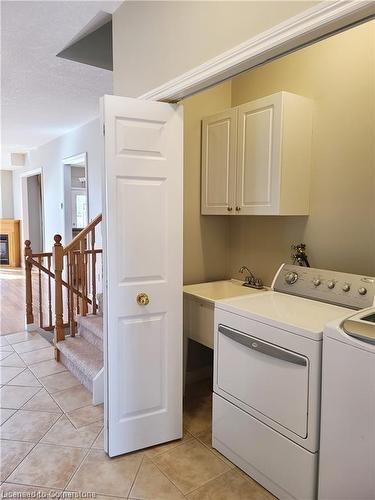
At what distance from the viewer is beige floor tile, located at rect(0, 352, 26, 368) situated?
138 inches

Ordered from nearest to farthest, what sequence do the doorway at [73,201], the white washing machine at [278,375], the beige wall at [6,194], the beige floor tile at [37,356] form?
the white washing machine at [278,375] → the beige floor tile at [37,356] → the doorway at [73,201] → the beige wall at [6,194]

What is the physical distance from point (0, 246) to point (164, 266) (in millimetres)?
8666

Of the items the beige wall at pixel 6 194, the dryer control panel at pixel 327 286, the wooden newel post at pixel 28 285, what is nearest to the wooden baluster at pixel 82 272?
the wooden newel post at pixel 28 285

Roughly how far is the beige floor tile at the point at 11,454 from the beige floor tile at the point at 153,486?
2.34 ft

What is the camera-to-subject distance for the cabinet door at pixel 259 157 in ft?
7.78

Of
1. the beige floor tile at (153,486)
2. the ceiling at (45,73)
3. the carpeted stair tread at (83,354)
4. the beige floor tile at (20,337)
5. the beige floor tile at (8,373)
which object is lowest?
the beige floor tile at (8,373)

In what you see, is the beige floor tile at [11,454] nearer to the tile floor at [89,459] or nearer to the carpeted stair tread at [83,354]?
the tile floor at [89,459]

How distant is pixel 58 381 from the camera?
3.18 meters

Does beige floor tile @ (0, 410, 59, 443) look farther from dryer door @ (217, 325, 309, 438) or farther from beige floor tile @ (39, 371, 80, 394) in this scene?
dryer door @ (217, 325, 309, 438)

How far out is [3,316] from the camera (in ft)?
16.5

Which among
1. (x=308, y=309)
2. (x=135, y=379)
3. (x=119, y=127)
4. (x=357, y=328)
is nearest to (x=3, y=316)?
(x=135, y=379)

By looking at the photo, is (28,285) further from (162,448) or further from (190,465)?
(190,465)

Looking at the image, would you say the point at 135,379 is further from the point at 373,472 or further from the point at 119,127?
the point at 119,127

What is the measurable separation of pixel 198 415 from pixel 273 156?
6.03 ft
